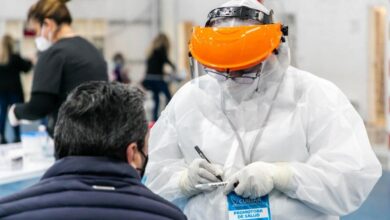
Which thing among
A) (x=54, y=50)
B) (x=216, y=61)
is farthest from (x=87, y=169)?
(x=54, y=50)

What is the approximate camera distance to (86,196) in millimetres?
1289

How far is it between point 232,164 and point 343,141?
307 mm

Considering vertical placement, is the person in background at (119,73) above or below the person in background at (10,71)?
below

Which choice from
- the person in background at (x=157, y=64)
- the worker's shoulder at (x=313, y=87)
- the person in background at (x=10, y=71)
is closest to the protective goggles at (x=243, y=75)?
the worker's shoulder at (x=313, y=87)

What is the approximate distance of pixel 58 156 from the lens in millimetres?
1393

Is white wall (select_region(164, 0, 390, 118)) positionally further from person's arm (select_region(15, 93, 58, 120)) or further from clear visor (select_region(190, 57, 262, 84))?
clear visor (select_region(190, 57, 262, 84))

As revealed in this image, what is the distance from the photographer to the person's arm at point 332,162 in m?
1.68

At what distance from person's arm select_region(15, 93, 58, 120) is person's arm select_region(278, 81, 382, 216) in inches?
57.5

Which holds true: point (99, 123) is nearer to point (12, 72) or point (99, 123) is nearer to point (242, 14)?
point (242, 14)

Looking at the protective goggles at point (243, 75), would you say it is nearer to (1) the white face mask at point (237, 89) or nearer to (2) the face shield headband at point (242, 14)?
(1) the white face mask at point (237, 89)

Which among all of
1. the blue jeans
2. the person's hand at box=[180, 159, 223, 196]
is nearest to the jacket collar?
the person's hand at box=[180, 159, 223, 196]

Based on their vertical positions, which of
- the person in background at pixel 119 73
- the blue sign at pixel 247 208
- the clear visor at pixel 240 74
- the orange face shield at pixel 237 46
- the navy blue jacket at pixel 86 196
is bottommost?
the person in background at pixel 119 73

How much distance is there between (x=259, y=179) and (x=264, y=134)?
145mm

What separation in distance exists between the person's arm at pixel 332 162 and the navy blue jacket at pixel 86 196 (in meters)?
0.49
